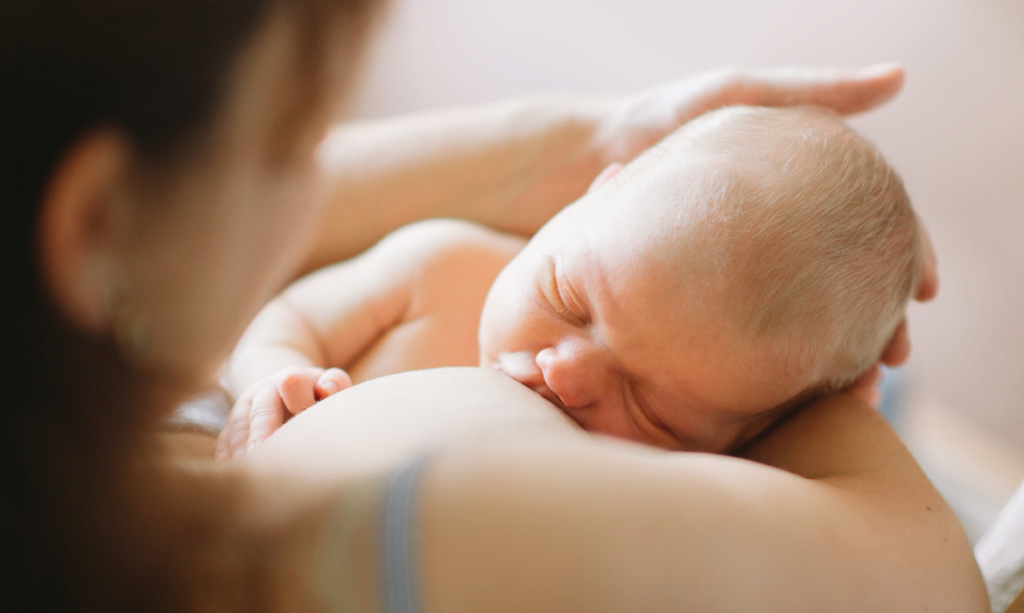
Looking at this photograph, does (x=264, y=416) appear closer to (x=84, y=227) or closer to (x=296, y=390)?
(x=296, y=390)

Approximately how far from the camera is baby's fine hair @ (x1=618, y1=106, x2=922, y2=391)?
2.56ft

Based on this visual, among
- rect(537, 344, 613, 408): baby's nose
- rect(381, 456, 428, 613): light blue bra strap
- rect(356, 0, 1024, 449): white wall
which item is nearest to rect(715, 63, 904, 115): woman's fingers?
rect(356, 0, 1024, 449): white wall

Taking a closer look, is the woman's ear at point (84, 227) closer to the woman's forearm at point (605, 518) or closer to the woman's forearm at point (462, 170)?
the woman's forearm at point (605, 518)

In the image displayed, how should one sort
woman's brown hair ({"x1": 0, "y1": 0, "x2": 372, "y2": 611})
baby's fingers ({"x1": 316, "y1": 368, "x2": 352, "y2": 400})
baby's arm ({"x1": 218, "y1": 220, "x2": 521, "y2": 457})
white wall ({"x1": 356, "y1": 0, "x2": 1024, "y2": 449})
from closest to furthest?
woman's brown hair ({"x1": 0, "y1": 0, "x2": 372, "y2": 611}) < baby's fingers ({"x1": 316, "y1": 368, "x2": 352, "y2": 400}) < baby's arm ({"x1": 218, "y1": 220, "x2": 521, "y2": 457}) < white wall ({"x1": 356, "y1": 0, "x2": 1024, "y2": 449})

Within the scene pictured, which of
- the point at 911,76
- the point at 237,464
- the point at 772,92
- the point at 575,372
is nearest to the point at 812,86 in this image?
the point at 772,92

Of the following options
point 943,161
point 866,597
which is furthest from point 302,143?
point 943,161

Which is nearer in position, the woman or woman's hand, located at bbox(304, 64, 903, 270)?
the woman

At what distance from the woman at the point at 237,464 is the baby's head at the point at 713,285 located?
20 centimetres

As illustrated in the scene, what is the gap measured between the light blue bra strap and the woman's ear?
0.66 ft

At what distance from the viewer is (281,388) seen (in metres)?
0.80

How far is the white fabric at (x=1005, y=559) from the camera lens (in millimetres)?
708

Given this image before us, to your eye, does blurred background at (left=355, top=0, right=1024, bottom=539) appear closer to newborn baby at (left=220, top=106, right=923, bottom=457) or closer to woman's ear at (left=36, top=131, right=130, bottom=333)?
newborn baby at (left=220, top=106, right=923, bottom=457)

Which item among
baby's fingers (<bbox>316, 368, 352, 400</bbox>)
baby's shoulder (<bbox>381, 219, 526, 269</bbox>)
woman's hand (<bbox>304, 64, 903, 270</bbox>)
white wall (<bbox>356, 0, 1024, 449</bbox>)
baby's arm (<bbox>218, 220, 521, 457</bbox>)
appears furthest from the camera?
white wall (<bbox>356, 0, 1024, 449</bbox>)

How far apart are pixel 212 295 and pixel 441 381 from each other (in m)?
0.28
